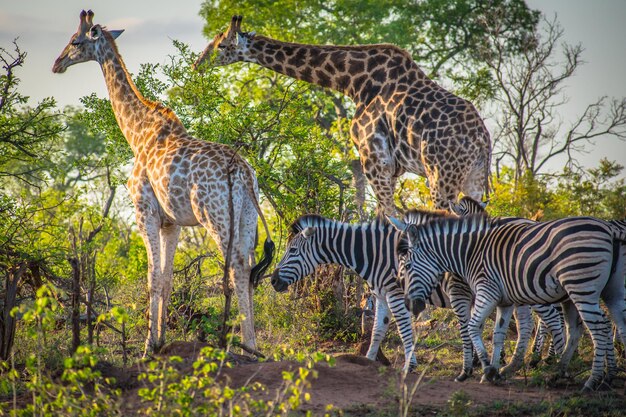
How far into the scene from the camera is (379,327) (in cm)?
855

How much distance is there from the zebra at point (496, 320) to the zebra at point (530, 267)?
165mm

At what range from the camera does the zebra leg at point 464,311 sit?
7.99m

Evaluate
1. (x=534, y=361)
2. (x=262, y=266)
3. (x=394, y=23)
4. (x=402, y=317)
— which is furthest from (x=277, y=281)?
(x=394, y=23)

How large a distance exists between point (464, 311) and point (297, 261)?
178 cm

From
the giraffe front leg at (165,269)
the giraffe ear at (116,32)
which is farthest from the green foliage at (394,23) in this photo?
the giraffe front leg at (165,269)

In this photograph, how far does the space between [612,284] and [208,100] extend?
19.9ft

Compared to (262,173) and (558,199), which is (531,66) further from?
(262,173)

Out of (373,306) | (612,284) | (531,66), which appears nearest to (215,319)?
(373,306)

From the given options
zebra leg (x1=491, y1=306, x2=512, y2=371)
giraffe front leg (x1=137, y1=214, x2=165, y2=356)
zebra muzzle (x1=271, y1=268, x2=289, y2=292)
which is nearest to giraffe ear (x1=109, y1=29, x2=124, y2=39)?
giraffe front leg (x1=137, y1=214, x2=165, y2=356)

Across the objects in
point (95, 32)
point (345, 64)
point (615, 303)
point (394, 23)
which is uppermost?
point (394, 23)

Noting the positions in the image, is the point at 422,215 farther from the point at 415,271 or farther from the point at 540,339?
the point at 540,339

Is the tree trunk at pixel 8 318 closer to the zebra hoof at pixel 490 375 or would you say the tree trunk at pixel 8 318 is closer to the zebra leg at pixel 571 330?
the zebra hoof at pixel 490 375

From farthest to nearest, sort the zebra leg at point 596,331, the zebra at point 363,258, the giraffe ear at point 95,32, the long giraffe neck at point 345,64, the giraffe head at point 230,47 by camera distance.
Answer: the giraffe head at point 230,47 → the giraffe ear at point 95,32 → the long giraffe neck at point 345,64 → the zebra at point 363,258 → the zebra leg at point 596,331

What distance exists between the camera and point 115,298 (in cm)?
1218
